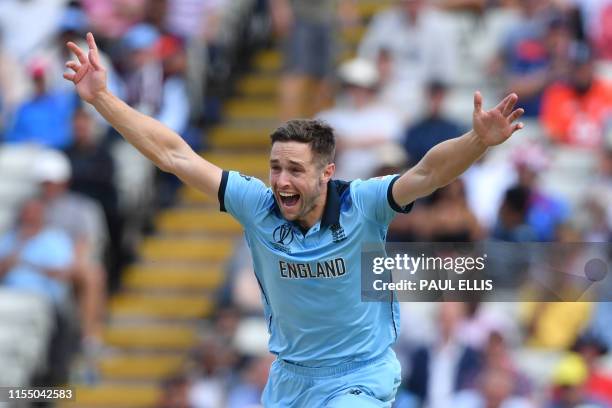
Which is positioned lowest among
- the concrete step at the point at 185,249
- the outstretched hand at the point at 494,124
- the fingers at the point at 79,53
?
the outstretched hand at the point at 494,124

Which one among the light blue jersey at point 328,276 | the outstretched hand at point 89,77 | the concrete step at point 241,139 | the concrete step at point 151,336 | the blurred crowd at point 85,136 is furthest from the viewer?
the concrete step at point 241,139

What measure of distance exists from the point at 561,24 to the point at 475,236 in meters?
2.70

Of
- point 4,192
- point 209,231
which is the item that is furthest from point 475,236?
point 4,192

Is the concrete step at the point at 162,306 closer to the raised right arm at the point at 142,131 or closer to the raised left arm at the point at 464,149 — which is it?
the raised right arm at the point at 142,131

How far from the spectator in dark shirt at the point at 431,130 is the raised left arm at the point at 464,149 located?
20.3ft

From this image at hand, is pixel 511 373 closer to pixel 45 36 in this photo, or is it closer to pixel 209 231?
pixel 209 231

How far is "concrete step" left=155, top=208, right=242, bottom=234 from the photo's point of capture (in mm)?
16766

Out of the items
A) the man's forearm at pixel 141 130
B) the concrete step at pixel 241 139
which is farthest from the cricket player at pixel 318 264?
the concrete step at pixel 241 139

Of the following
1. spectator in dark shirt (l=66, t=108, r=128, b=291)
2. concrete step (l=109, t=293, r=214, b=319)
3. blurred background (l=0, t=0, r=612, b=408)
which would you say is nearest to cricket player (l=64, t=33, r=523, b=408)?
blurred background (l=0, t=0, r=612, b=408)

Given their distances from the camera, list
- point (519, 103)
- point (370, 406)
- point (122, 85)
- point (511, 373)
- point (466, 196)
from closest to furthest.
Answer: point (370, 406) → point (511, 373) → point (466, 196) → point (519, 103) → point (122, 85)

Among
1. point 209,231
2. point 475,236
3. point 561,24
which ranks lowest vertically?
point 475,236

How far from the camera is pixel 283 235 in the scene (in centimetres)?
880

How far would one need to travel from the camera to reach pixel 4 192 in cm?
1589

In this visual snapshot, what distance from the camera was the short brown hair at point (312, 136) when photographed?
869cm
